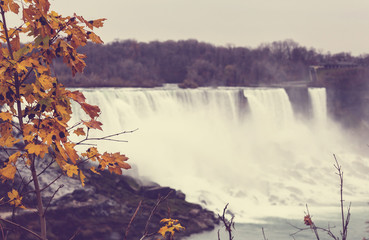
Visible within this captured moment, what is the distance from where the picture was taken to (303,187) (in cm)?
2825

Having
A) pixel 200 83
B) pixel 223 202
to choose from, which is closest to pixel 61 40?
pixel 223 202

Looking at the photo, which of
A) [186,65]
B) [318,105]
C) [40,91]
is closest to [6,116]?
[40,91]

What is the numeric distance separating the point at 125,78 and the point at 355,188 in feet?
102

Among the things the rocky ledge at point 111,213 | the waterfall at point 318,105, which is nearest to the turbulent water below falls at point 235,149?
the waterfall at point 318,105

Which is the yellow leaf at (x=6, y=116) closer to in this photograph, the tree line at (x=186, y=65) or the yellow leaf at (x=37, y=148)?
the yellow leaf at (x=37, y=148)

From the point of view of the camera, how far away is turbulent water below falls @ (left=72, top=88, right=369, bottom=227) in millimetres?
25562

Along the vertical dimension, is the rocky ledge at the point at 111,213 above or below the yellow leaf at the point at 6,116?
below

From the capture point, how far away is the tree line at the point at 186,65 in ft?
182

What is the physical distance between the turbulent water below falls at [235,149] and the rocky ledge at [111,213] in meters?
2.08

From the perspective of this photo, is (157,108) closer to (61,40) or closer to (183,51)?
(61,40)

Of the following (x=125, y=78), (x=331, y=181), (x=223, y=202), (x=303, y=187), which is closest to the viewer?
(x=223, y=202)

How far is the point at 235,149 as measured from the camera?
34.8 metres

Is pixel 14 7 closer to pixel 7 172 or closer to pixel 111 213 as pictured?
pixel 7 172

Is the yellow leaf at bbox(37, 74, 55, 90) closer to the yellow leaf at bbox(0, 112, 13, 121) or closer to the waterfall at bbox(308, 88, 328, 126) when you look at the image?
the yellow leaf at bbox(0, 112, 13, 121)
